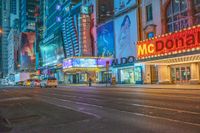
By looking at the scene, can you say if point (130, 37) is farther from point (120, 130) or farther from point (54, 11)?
point (54, 11)

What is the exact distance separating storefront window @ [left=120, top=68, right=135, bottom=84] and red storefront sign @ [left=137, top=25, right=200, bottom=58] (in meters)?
11.4

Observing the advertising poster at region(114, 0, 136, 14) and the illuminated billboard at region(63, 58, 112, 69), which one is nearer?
the advertising poster at region(114, 0, 136, 14)

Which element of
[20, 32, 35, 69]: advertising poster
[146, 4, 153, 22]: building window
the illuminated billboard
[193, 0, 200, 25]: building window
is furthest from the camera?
[20, 32, 35, 69]: advertising poster

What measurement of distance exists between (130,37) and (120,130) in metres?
45.5

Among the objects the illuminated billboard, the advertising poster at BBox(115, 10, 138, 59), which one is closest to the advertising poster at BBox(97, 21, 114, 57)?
the illuminated billboard

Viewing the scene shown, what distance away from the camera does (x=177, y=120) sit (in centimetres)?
1076

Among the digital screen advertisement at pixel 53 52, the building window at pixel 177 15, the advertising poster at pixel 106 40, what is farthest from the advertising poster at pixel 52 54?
the building window at pixel 177 15

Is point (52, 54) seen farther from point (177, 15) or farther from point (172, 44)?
point (172, 44)

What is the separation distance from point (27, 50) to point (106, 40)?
106 metres

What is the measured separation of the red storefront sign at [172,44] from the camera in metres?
33.5

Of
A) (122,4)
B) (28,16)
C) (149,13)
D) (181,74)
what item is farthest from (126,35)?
(28,16)

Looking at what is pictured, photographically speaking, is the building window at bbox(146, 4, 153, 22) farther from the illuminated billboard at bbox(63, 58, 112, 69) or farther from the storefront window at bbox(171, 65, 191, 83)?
the illuminated billboard at bbox(63, 58, 112, 69)

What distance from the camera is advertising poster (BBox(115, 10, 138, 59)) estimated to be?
5328 centimetres

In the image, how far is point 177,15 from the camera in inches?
1725
